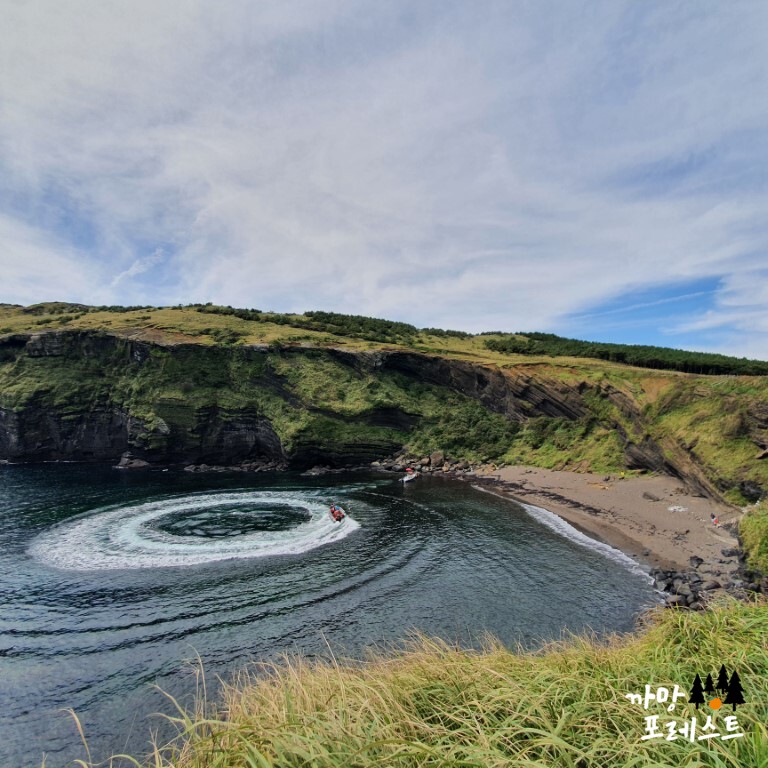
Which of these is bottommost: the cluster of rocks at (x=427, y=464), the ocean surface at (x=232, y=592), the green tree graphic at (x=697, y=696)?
the ocean surface at (x=232, y=592)

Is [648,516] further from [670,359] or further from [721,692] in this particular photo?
[670,359]

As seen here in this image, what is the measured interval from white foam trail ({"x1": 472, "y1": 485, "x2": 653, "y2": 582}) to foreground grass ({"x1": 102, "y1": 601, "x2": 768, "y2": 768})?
25589 mm

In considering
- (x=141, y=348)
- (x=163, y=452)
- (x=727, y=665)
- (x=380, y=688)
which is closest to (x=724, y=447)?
(x=727, y=665)

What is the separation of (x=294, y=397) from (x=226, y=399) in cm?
1236

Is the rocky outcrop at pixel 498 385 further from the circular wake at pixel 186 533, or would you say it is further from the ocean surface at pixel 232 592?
the circular wake at pixel 186 533

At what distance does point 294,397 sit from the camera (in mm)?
80000

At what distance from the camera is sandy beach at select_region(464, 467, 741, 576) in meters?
33.7

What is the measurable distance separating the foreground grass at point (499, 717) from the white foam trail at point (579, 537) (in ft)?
84.0

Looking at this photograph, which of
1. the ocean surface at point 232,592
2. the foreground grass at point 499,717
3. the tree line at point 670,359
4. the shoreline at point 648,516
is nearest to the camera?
the foreground grass at point 499,717

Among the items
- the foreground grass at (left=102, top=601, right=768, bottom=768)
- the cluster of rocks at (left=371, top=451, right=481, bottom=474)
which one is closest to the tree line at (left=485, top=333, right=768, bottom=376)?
the cluster of rocks at (left=371, top=451, right=481, bottom=474)

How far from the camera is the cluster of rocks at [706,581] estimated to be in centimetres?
2527

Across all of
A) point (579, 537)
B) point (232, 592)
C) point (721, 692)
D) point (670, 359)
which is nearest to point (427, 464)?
point (579, 537)

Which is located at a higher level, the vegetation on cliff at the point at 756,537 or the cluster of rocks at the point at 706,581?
the vegetation on cliff at the point at 756,537

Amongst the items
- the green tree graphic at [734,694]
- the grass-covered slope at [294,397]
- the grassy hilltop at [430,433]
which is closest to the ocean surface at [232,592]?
the grassy hilltop at [430,433]
